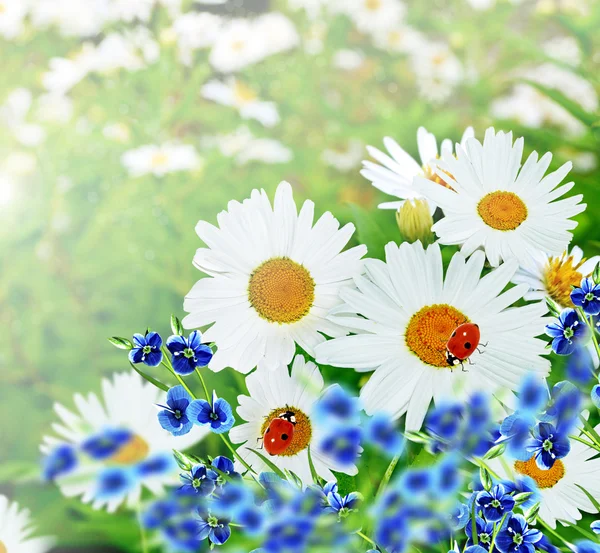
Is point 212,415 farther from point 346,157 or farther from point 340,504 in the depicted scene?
point 346,157

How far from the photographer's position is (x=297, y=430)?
0.19 meters

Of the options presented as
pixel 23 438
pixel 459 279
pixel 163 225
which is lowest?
pixel 23 438

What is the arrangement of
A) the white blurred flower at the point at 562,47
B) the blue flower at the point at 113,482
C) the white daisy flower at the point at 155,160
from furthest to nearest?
the white blurred flower at the point at 562,47 → the white daisy flower at the point at 155,160 → the blue flower at the point at 113,482

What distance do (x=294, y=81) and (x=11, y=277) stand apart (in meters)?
0.65

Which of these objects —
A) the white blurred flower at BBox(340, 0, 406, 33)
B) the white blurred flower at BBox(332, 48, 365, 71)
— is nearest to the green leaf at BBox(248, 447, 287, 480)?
the white blurred flower at BBox(332, 48, 365, 71)

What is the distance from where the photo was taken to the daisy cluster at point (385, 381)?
159 mm

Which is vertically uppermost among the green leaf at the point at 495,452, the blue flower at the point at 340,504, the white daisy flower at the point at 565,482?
the green leaf at the point at 495,452

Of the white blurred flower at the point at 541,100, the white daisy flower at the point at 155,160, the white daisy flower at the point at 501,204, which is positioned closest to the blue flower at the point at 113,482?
the white daisy flower at the point at 501,204

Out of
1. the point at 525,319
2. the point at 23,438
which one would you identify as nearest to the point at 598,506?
the point at 525,319

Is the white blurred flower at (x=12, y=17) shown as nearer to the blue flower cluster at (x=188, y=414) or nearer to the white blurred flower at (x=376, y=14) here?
the white blurred flower at (x=376, y=14)

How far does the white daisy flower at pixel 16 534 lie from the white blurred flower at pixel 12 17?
0.77 m

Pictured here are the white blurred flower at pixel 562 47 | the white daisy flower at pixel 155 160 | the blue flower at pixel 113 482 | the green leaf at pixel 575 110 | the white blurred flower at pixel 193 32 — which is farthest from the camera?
the white blurred flower at pixel 562 47

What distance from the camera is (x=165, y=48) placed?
876 mm

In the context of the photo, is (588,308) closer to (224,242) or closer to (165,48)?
(224,242)
